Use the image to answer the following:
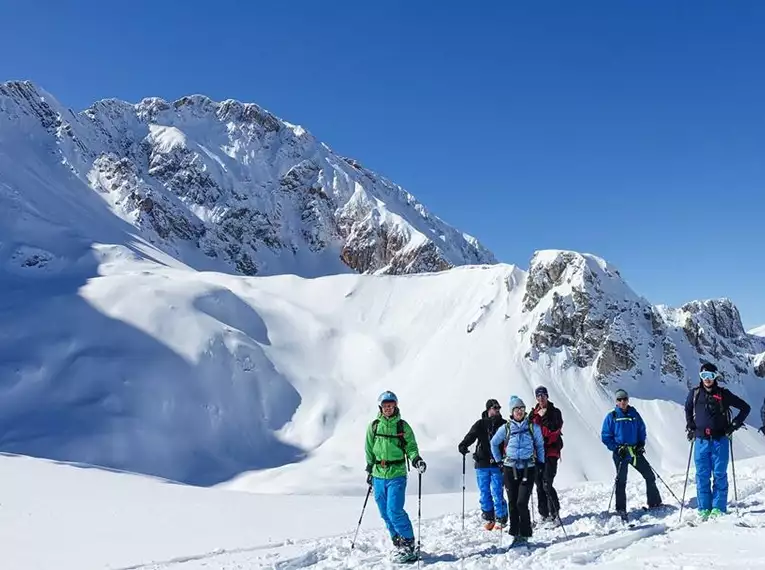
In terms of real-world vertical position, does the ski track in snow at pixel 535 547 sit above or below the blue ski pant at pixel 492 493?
below

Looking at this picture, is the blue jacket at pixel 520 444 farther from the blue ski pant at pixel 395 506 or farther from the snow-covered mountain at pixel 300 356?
the snow-covered mountain at pixel 300 356

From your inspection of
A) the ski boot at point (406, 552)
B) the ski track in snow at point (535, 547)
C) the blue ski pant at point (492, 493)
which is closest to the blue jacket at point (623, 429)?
the ski track in snow at point (535, 547)

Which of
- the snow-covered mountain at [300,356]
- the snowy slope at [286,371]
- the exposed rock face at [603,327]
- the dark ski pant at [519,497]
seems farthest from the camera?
the exposed rock face at [603,327]

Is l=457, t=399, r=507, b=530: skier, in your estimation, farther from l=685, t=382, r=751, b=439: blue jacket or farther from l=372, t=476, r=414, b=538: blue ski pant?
l=685, t=382, r=751, b=439: blue jacket

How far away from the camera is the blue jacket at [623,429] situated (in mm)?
10828

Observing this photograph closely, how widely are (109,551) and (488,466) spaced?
623 cm

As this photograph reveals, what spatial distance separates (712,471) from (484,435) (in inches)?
137

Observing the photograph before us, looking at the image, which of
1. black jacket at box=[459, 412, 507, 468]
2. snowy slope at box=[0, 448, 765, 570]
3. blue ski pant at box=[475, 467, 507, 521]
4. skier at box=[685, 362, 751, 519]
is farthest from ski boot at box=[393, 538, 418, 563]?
skier at box=[685, 362, 751, 519]

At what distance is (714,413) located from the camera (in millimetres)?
9500

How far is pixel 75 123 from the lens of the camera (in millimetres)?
129875

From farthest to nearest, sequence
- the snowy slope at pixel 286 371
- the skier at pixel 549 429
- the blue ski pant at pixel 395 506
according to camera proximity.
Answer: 1. the snowy slope at pixel 286 371
2. the skier at pixel 549 429
3. the blue ski pant at pixel 395 506

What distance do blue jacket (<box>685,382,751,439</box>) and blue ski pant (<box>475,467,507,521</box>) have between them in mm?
3125

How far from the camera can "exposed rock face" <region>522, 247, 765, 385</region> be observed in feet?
176

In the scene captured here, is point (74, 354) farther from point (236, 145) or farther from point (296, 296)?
point (236, 145)
